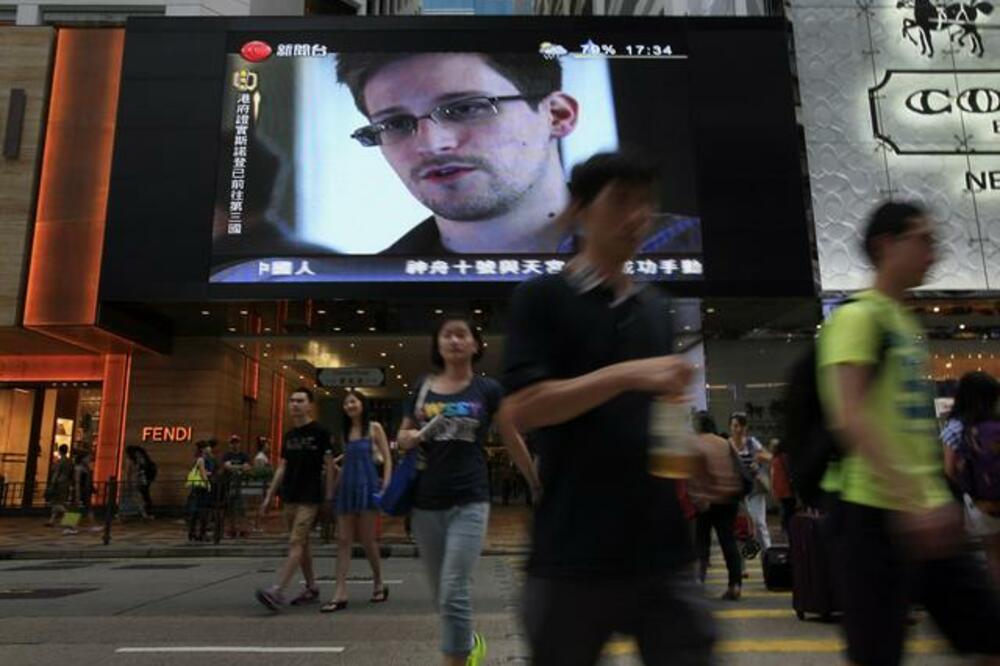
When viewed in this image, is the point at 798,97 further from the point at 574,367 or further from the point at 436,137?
the point at 574,367

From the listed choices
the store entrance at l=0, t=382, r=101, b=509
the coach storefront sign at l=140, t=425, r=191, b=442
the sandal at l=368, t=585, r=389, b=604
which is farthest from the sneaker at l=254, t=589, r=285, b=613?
the store entrance at l=0, t=382, r=101, b=509

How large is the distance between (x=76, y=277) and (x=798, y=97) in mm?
16907

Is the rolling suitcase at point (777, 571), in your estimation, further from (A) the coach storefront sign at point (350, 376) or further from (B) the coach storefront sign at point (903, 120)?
(A) the coach storefront sign at point (350, 376)

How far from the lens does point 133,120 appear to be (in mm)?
18703

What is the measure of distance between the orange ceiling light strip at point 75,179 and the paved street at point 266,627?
983 cm

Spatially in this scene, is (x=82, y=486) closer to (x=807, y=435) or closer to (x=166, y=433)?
(x=166, y=433)

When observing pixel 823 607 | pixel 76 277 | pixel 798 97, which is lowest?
pixel 823 607

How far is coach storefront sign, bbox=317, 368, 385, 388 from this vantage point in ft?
78.9

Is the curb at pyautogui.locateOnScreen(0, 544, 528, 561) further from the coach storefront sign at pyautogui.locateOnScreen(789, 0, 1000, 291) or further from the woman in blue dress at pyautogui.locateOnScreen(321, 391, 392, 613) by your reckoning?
the coach storefront sign at pyautogui.locateOnScreen(789, 0, 1000, 291)

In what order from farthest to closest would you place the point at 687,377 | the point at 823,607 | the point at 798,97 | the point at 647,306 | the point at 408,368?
the point at 408,368, the point at 798,97, the point at 823,607, the point at 647,306, the point at 687,377

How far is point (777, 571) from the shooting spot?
787 centimetres

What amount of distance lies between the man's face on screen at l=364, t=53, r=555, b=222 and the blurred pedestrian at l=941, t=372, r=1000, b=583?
1416 centimetres

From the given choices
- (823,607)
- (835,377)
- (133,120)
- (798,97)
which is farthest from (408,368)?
(835,377)

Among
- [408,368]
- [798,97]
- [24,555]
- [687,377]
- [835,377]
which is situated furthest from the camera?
[408,368]
